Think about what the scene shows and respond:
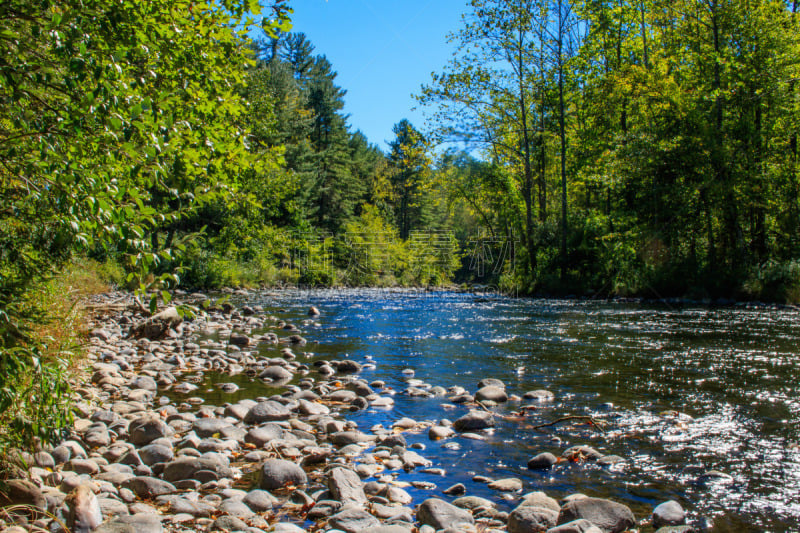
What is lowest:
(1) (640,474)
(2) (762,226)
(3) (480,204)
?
(1) (640,474)

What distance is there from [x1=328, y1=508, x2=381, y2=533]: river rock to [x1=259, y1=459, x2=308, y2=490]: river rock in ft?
2.83

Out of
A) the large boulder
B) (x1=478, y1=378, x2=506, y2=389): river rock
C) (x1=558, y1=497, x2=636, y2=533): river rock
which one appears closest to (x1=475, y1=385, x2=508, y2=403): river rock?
(x1=478, y1=378, x2=506, y2=389): river rock

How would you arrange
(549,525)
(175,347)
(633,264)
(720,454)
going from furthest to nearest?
(633,264)
(175,347)
(720,454)
(549,525)

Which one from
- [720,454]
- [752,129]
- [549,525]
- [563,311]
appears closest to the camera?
[549,525]

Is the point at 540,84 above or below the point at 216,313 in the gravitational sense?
above

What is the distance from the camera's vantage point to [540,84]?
26.7 meters

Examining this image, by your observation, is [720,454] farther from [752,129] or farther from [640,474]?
[752,129]

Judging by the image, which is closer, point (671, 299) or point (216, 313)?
point (216, 313)

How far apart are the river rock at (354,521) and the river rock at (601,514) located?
1.32 meters

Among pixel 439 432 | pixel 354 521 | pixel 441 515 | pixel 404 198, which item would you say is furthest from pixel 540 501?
pixel 404 198

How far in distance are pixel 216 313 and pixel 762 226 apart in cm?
1924

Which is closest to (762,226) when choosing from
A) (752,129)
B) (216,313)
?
(752,129)

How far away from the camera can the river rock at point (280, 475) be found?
435 centimetres

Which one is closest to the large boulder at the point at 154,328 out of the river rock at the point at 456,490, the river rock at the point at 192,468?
the river rock at the point at 192,468
